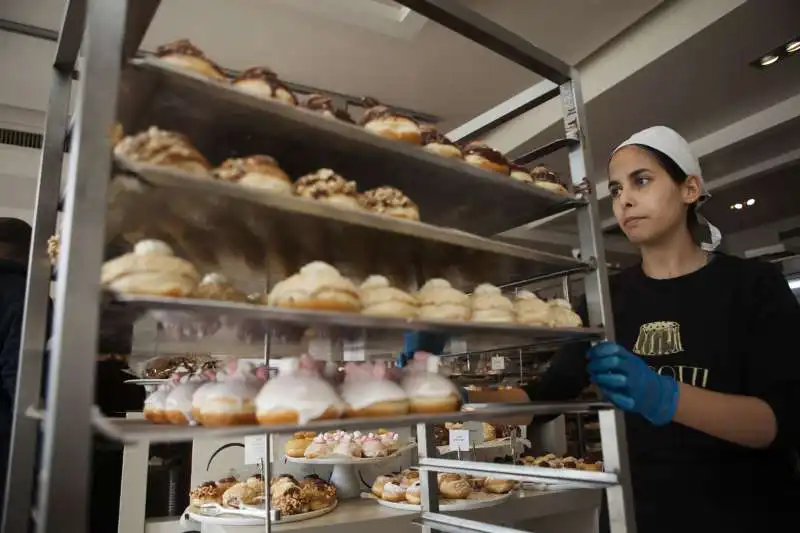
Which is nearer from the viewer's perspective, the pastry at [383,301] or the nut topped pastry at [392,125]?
the pastry at [383,301]

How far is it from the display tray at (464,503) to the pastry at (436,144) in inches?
72.9

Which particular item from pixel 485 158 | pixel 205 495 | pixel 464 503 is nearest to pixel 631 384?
pixel 485 158

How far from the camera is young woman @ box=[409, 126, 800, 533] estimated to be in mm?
1462

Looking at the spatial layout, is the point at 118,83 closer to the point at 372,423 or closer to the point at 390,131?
the point at 390,131

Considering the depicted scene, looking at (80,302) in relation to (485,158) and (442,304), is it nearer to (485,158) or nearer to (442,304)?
(442,304)

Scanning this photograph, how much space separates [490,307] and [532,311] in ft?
0.46

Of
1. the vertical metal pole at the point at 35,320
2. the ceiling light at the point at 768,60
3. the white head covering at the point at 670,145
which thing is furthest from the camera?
A: the ceiling light at the point at 768,60

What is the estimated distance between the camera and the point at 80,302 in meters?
0.77

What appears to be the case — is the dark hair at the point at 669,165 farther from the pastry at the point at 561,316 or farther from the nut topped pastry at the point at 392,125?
the nut topped pastry at the point at 392,125

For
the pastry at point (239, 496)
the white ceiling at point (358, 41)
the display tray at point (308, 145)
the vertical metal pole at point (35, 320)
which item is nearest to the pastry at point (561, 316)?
the display tray at point (308, 145)

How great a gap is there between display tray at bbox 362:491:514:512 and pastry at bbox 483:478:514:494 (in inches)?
A: 1.5

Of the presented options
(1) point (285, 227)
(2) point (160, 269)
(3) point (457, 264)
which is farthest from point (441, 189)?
(2) point (160, 269)

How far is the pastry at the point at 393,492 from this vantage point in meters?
2.81

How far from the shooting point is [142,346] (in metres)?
1.26
